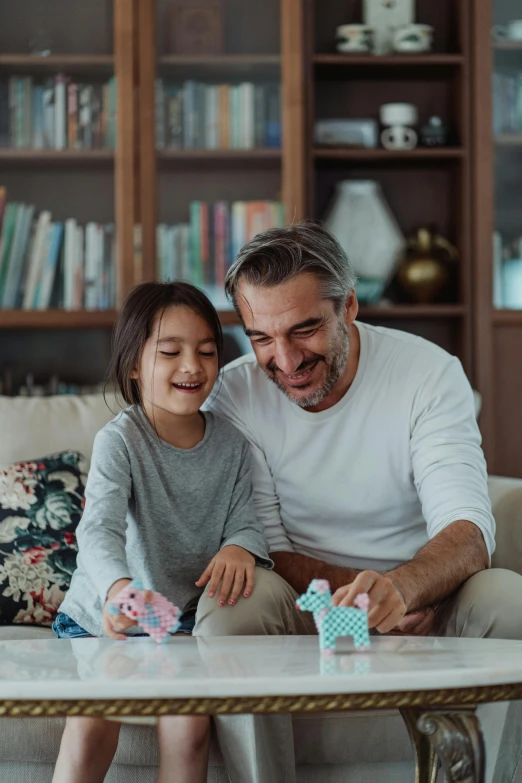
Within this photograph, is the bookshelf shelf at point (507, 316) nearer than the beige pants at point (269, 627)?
No

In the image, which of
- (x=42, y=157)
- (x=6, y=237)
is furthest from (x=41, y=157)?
(x=6, y=237)

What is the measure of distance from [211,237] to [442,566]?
5.32 ft

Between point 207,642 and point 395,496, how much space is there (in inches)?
23.8

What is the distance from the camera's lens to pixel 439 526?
1.58 m

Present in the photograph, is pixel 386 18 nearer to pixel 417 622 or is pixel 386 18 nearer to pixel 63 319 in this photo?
pixel 63 319

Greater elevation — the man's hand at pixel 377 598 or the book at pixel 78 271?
the book at pixel 78 271

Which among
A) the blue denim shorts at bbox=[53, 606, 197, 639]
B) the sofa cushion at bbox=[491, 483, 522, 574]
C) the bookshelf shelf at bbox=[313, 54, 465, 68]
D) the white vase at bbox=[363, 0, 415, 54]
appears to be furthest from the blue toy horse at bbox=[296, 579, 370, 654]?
the white vase at bbox=[363, 0, 415, 54]

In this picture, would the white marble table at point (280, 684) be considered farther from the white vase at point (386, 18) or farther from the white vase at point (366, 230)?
the white vase at point (386, 18)

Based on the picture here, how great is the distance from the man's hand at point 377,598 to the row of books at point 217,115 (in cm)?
186

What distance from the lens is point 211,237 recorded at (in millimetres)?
2871

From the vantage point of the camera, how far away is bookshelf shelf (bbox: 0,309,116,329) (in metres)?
2.80

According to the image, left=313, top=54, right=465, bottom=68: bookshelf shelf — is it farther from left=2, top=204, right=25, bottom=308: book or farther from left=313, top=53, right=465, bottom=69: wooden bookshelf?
left=2, top=204, right=25, bottom=308: book

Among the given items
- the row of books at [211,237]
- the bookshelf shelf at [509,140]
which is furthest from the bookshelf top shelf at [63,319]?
the bookshelf shelf at [509,140]

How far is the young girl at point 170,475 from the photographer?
1.55 metres
